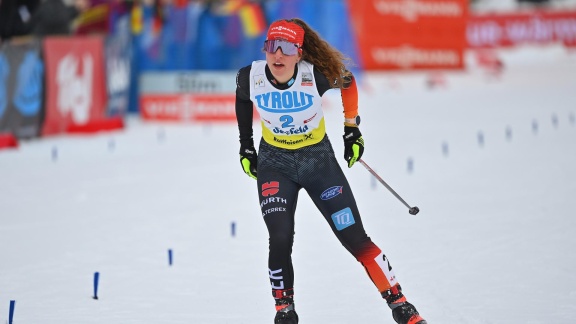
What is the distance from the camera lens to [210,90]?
18.6m

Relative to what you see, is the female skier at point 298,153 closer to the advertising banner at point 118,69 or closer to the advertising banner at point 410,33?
the advertising banner at point 118,69

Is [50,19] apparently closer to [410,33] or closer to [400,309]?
[410,33]

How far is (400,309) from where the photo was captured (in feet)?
18.7

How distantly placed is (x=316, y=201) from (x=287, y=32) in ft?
3.42

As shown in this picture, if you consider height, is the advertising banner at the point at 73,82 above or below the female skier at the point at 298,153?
above

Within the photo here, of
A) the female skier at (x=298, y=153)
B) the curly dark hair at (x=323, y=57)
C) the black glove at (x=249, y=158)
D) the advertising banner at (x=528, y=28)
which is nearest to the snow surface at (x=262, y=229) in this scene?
the female skier at (x=298, y=153)

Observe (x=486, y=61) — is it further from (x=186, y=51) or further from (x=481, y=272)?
(x=481, y=272)

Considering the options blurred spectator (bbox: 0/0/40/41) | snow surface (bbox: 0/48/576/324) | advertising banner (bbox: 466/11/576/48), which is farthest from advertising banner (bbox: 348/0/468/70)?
blurred spectator (bbox: 0/0/40/41)

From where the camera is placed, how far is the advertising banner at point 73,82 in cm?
1630

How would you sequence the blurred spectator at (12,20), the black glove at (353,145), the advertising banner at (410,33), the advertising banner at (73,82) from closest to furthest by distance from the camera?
1. the black glove at (353,145)
2. the advertising banner at (73,82)
3. the blurred spectator at (12,20)
4. the advertising banner at (410,33)

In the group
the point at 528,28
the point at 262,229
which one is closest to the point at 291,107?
the point at 262,229

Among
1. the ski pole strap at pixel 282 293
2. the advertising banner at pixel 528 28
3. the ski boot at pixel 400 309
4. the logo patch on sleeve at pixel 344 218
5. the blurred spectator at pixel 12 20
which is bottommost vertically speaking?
the ski boot at pixel 400 309

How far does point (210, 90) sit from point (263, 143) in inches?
499

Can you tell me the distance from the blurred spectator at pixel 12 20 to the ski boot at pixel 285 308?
12740mm
